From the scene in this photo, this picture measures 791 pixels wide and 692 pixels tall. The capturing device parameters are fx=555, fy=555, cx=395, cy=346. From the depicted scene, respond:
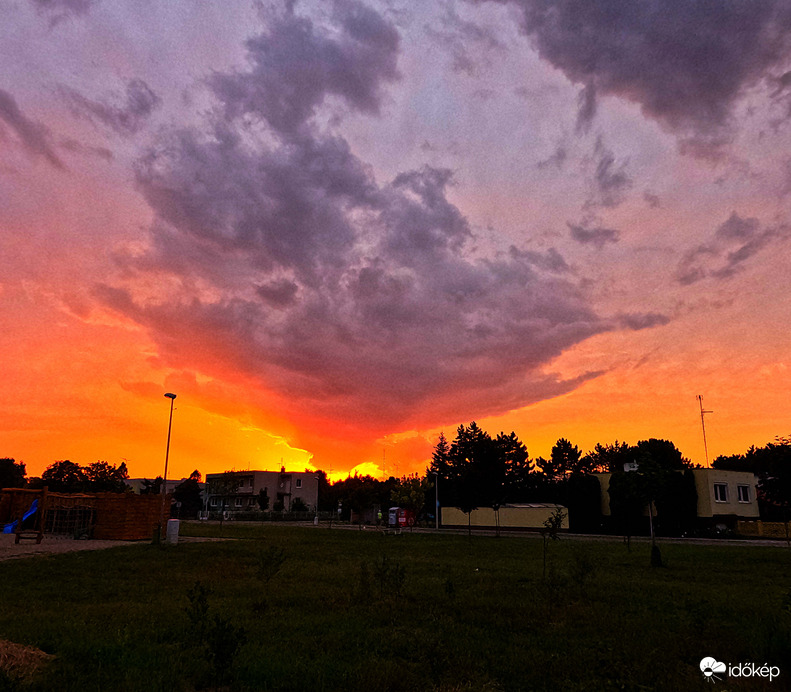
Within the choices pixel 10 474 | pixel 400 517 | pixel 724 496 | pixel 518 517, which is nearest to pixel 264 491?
pixel 10 474

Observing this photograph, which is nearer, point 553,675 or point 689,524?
point 553,675

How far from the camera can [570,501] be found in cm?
6331

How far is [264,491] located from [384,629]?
391ft

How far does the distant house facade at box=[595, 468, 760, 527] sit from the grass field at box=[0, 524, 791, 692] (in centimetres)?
4163

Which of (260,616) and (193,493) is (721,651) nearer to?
(260,616)

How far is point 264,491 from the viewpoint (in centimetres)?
12300

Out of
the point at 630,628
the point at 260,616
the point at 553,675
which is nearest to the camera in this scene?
the point at 553,675

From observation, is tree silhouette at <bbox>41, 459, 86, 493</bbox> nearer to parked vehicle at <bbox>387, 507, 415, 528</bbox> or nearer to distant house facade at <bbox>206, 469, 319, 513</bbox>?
distant house facade at <bbox>206, 469, 319, 513</bbox>

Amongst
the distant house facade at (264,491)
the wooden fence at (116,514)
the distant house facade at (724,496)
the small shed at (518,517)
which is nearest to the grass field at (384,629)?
the wooden fence at (116,514)

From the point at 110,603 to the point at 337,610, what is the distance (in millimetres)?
5288

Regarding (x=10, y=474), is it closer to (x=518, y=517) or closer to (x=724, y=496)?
(x=518, y=517)

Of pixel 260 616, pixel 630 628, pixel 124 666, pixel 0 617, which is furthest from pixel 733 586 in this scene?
pixel 0 617

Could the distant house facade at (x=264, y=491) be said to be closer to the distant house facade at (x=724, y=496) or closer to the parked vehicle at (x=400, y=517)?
the parked vehicle at (x=400, y=517)

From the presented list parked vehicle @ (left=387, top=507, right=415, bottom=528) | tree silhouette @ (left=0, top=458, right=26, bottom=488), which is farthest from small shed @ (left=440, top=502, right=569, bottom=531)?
tree silhouette @ (left=0, top=458, right=26, bottom=488)
